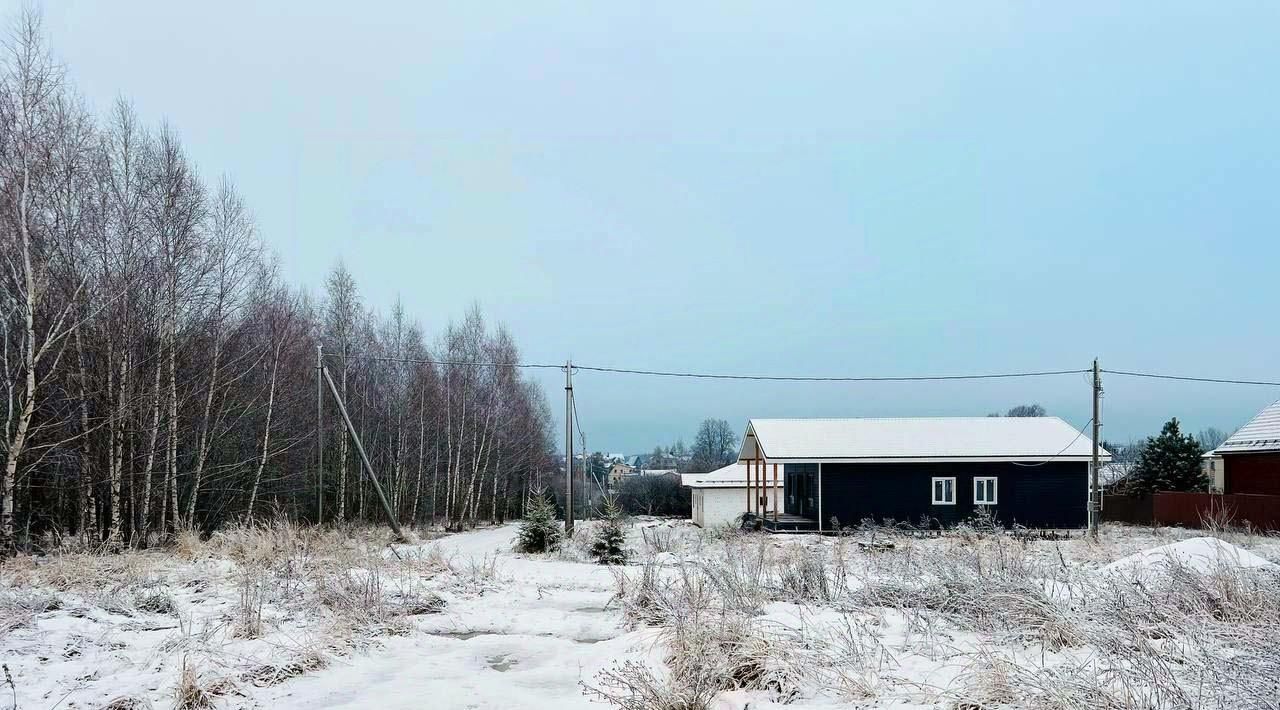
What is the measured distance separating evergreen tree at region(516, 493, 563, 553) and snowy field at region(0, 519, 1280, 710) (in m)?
5.81

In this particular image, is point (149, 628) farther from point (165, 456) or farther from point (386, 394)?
point (386, 394)

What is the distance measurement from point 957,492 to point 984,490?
2.71 ft

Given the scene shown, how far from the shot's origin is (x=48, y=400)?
42.3 ft

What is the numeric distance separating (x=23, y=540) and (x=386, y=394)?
1869cm

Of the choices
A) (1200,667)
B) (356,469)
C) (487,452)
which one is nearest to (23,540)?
(1200,667)

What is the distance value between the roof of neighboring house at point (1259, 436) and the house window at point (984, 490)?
7997mm

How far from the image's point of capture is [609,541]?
533 inches

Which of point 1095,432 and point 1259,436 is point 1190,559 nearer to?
point 1095,432

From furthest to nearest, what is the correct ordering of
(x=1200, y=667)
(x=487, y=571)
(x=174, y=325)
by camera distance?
(x=174, y=325), (x=487, y=571), (x=1200, y=667)

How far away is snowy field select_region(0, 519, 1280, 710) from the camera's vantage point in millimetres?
4484

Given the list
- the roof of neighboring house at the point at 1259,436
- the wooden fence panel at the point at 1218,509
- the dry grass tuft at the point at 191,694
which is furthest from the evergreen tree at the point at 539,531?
the roof of neighboring house at the point at 1259,436

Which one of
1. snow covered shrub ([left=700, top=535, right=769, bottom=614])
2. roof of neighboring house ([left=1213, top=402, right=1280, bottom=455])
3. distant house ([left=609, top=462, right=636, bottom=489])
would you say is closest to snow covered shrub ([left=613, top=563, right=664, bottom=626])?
snow covered shrub ([left=700, top=535, right=769, bottom=614])

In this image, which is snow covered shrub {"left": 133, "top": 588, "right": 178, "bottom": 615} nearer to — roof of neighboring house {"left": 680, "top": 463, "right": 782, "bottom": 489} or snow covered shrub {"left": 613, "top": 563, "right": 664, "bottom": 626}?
snow covered shrub {"left": 613, "top": 563, "right": 664, "bottom": 626}

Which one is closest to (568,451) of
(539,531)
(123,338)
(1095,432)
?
(539,531)
